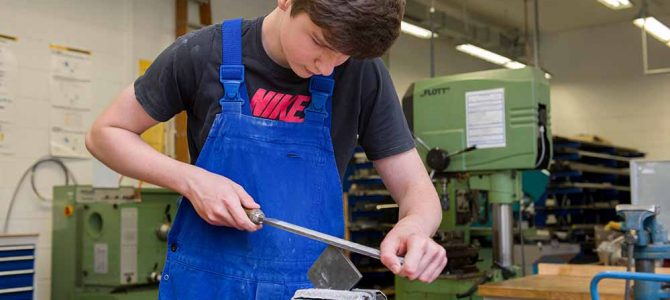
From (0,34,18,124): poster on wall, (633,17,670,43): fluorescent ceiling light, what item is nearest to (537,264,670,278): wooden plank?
(0,34,18,124): poster on wall

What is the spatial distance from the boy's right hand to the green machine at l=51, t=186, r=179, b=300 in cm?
247

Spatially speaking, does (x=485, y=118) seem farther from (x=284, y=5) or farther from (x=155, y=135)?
(x=155, y=135)

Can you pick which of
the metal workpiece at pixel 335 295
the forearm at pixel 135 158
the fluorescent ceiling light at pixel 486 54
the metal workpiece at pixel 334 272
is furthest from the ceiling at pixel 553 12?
the metal workpiece at pixel 335 295

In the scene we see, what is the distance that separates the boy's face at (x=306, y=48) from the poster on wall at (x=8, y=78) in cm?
340

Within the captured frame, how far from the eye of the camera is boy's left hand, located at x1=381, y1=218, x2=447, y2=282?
A: 1.00m

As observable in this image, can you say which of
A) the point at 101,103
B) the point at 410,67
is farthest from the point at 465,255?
the point at 410,67

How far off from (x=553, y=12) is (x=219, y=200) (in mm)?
7876

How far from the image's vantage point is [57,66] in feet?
14.1

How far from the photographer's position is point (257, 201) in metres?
1.12

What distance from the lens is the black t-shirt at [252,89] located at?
1.15 m

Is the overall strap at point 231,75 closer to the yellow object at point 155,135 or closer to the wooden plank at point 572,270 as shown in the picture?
the wooden plank at point 572,270

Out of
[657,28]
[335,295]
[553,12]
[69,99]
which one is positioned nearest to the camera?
[335,295]

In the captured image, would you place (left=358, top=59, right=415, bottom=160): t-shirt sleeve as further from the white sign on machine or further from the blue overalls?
the white sign on machine

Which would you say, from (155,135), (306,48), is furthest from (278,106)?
(155,135)
